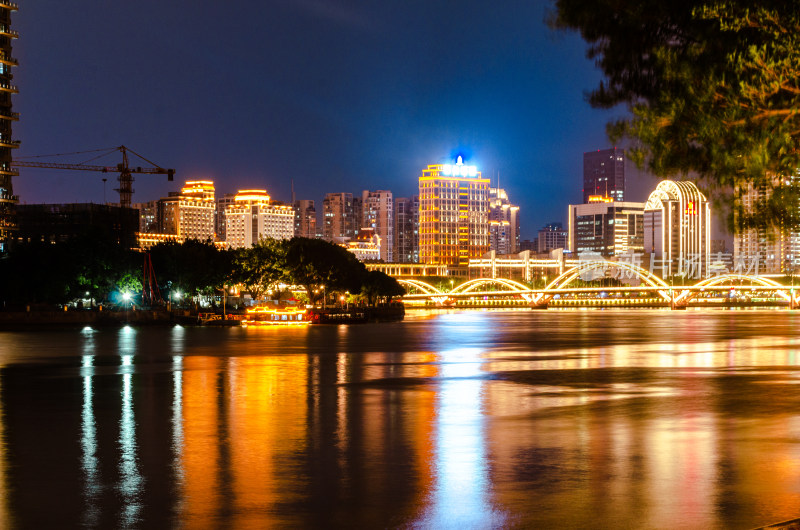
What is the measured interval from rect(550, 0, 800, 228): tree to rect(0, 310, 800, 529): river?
5.99 meters

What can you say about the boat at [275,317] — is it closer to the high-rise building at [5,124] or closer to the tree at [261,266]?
the tree at [261,266]

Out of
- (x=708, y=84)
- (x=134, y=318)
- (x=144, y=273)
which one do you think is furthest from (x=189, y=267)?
(x=708, y=84)

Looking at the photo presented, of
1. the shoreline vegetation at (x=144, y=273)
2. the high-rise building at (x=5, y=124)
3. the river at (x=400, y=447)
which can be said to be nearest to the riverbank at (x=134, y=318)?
the shoreline vegetation at (x=144, y=273)

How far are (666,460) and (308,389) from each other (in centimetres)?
2028

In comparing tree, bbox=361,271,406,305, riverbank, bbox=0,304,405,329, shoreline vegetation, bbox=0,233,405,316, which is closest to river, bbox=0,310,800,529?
shoreline vegetation, bbox=0,233,405,316

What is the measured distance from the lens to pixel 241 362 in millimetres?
55812

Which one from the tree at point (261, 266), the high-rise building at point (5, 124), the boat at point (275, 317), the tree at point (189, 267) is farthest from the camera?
the high-rise building at point (5, 124)

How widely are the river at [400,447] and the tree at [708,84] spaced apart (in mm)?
5990

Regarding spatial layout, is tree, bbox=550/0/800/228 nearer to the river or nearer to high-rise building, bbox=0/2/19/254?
the river

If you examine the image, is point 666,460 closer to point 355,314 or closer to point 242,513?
point 242,513

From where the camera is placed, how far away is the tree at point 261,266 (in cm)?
14100

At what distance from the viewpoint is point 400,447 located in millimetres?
23406

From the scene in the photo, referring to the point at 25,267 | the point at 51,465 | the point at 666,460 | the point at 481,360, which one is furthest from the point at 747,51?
the point at 25,267

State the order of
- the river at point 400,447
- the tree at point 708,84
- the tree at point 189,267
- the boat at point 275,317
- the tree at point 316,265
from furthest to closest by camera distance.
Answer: the tree at point 316,265 < the tree at point 189,267 < the boat at point 275,317 < the river at point 400,447 < the tree at point 708,84
